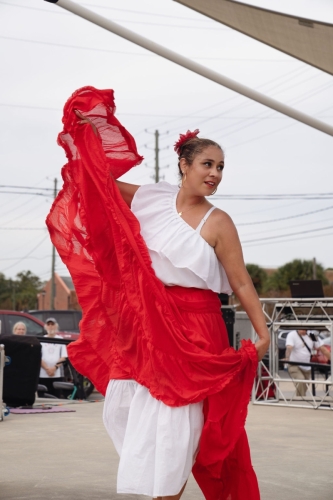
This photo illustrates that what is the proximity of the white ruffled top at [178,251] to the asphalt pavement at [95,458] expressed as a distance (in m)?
1.87

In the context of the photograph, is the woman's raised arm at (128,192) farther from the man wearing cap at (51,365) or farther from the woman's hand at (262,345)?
the man wearing cap at (51,365)

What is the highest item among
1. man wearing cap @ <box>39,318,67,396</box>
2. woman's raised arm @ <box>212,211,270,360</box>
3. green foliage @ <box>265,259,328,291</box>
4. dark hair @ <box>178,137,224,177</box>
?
green foliage @ <box>265,259,328,291</box>

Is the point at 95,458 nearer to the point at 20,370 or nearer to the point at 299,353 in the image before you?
the point at 20,370

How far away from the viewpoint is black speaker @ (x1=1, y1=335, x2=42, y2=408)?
10.7m

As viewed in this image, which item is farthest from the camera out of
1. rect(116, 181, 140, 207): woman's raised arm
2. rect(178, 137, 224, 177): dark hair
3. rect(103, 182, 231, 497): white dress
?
rect(116, 181, 140, 207): woman's raised arm

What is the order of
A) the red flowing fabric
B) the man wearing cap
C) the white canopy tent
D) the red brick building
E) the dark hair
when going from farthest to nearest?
the red brick building → the man wearing cap → the white canopy tent → the dark hair → the red flowing fabric

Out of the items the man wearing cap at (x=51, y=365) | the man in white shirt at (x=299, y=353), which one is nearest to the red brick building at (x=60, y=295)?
the man in white shirt at (x=299, y=353)

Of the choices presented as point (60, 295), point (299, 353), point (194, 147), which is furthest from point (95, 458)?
point (60, 295)

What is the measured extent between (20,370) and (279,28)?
6.11 metres

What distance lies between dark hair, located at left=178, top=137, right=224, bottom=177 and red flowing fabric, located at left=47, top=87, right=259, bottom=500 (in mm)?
379

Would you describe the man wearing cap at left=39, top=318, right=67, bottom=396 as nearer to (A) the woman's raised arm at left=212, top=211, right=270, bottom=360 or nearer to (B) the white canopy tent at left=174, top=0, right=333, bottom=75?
(B) the white canopy tent at left=174, top=0, right=333, bottom=75

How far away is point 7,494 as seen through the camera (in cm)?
507

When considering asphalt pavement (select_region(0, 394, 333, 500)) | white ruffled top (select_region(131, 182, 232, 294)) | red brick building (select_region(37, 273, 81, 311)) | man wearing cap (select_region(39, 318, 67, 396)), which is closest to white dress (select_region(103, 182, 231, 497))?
white ruffled top (select_region(131, 182, 232, 294))

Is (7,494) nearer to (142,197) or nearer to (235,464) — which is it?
(235,464)
